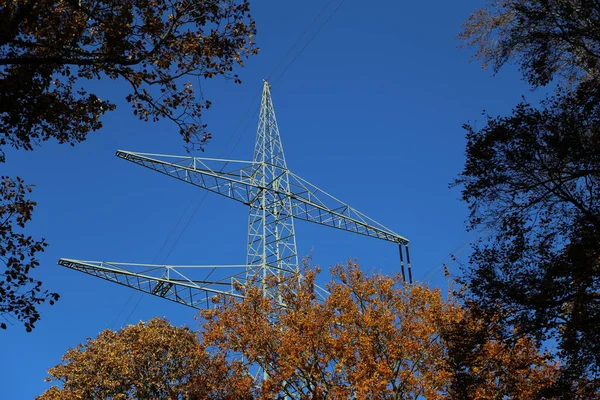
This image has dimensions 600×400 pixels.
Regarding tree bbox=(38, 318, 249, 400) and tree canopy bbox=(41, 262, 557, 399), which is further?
tree bbox=(38, 318, 249, 400)

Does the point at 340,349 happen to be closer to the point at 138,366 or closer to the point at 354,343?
the point at 354,343

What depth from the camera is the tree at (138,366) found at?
92.3ft

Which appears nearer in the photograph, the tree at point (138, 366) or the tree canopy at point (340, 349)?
the tree canopy at point (340, 349)

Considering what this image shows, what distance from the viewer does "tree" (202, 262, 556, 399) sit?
21.2 m

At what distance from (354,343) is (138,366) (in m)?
11.6

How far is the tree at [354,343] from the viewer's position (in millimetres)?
21203

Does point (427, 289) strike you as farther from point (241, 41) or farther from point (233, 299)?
point (241, 41)

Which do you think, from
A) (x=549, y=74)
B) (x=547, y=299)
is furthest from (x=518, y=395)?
(x=549, y=74)

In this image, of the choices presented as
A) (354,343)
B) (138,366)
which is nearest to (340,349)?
(354,343)

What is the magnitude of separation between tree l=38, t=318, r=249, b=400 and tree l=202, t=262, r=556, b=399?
4094mm

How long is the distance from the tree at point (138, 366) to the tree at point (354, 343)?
13.4 feet

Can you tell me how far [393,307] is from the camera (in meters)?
24.5

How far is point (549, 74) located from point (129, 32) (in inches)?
330

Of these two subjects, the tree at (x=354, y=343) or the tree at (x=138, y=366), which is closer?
the tree at (x=354, y=343)
